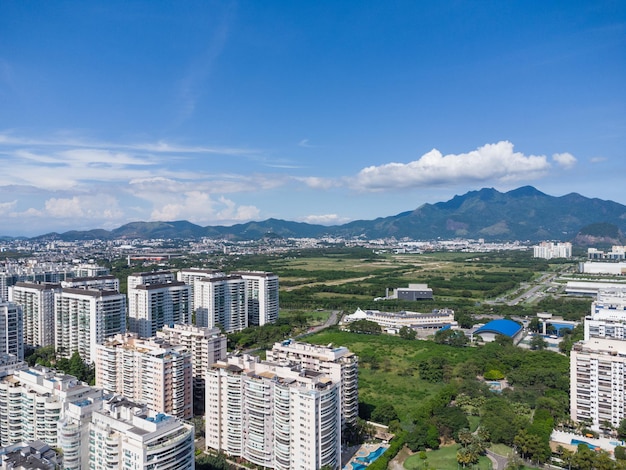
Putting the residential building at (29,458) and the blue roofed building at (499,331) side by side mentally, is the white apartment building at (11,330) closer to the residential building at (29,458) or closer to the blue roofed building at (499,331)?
the residential building at (29,458)

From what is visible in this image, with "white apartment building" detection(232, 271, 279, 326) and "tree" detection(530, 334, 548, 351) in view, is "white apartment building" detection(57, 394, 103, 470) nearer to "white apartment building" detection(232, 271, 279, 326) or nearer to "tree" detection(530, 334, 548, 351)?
"white apartment building" detection(232, 271, 279, 326)

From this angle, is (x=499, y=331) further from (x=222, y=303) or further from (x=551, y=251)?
(x=551, y=251)

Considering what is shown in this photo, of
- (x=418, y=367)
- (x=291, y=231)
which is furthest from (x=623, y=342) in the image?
(x=291, y=231)

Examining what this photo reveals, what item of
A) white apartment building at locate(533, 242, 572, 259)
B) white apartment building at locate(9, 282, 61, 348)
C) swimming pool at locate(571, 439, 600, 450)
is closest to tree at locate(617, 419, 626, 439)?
swimming pool at locate(571, 439, 600, 450)

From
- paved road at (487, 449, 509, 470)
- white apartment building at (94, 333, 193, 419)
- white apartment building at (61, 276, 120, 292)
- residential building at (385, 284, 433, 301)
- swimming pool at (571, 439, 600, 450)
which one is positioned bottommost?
paved road at (487, 449, 509, 470)

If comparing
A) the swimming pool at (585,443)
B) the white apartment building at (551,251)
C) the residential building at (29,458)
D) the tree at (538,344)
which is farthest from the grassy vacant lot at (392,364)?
the white apartment building at (551,251)

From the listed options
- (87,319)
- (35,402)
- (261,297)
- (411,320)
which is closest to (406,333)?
(411,320)

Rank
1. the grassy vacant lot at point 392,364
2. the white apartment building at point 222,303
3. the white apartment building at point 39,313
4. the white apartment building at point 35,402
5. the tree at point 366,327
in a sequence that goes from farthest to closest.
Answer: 1. the tree at point 366,327
2. the white apartment building at point 222,303
3. the white apartment building at point 39,313
4. the grassy vacant lot at point 392,364
5. the white apartment building at point 35,402
